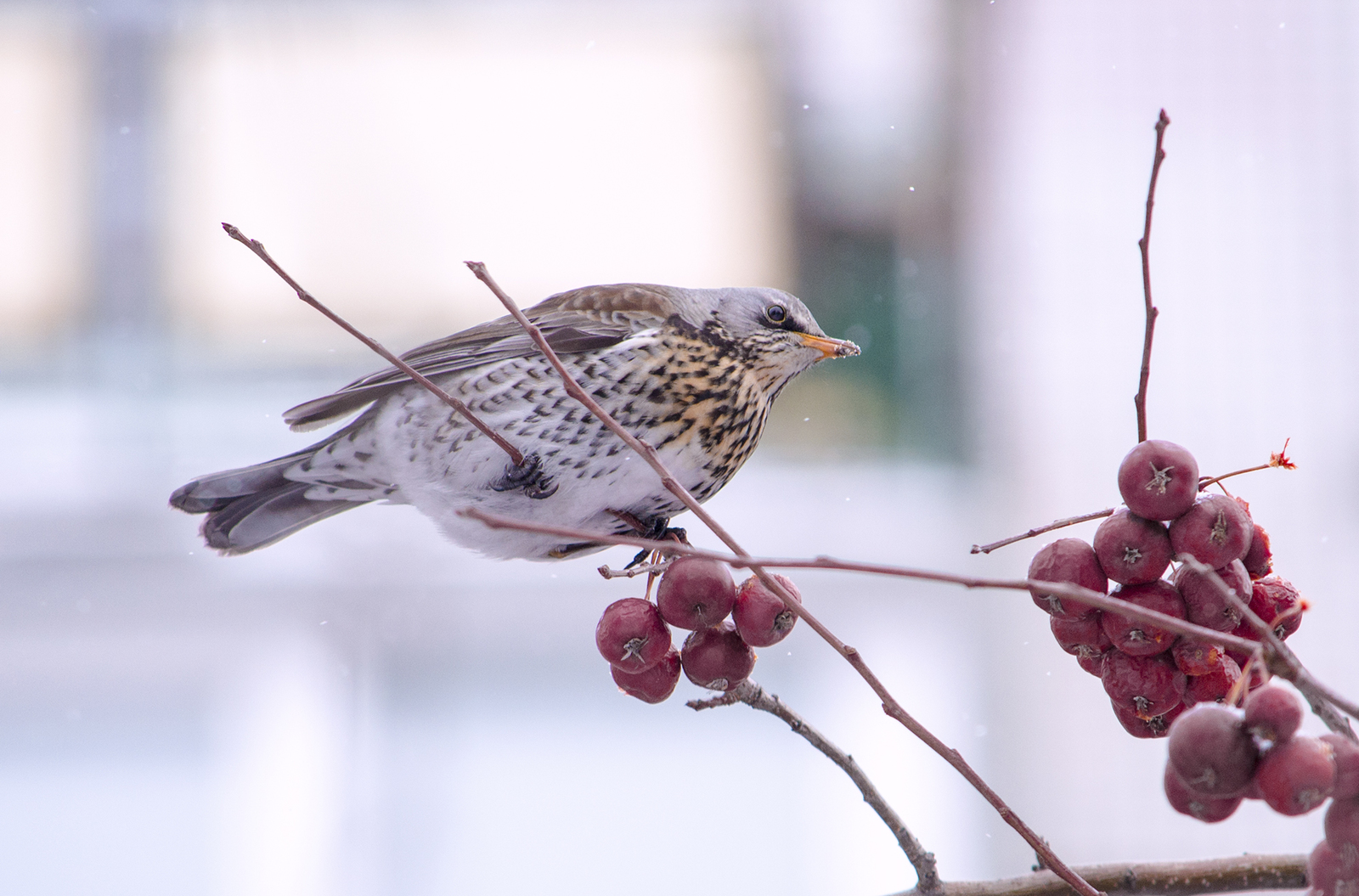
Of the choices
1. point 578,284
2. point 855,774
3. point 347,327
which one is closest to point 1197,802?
point 855,774

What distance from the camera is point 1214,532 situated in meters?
0.42

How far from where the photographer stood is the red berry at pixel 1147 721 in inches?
18.6

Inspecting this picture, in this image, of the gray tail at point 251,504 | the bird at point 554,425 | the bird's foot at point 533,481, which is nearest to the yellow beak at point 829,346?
the bird at point 554,425

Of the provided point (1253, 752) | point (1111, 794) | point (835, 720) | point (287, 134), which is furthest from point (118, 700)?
point (1253, 752)

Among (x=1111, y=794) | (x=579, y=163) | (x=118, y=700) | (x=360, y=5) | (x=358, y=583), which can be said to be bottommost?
(x=1111, y=794)

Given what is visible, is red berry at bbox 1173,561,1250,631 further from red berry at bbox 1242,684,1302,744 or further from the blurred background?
the blurred background

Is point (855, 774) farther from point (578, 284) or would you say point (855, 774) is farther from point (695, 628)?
point (578, 284)

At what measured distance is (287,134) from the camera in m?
2.44

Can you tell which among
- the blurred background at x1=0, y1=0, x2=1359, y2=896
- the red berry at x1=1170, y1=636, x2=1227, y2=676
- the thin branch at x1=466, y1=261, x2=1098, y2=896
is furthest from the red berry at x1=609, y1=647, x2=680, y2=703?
the blurred background at x1=0, y1=0, x2=1359, y2=896

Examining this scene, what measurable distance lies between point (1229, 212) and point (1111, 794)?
117 centimetres

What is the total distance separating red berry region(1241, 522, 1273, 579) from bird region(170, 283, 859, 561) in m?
0.24

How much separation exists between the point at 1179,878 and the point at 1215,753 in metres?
0.20

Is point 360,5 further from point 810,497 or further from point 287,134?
point 810,497

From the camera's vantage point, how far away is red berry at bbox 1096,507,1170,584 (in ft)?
1.42
